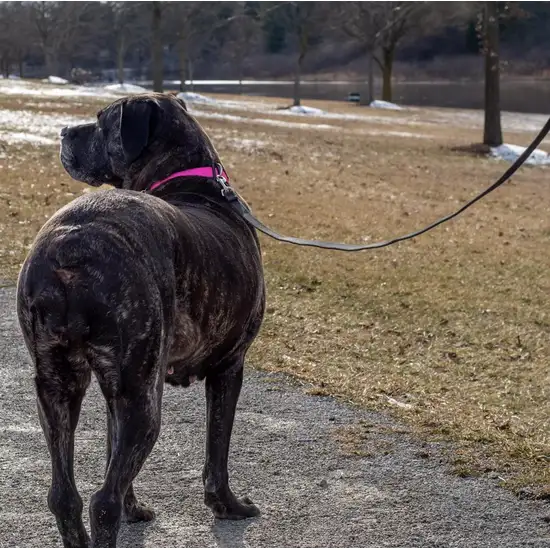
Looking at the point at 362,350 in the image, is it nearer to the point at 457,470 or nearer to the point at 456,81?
the point at 457,470

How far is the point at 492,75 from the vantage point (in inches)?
1090

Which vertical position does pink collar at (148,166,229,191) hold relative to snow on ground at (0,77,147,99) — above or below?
below

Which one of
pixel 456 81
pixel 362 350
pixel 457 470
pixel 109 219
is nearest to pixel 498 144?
pixel 362 350

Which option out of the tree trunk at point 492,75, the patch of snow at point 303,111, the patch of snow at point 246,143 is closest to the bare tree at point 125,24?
the patch of snow at point 303,111

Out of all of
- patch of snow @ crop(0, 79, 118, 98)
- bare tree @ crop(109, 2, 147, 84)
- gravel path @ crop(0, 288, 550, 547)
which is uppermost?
bare tree @ crop(109, 2, 147, 84)

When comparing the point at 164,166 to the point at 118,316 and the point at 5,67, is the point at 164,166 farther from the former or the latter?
the point at 5,67

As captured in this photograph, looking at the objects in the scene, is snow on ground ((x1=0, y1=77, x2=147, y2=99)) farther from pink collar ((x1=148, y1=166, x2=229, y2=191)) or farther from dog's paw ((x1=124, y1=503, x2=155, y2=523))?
dog's paw ((x1=124, y1=503, x2=155, y2=523))

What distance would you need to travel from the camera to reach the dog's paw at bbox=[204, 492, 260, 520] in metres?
4.39

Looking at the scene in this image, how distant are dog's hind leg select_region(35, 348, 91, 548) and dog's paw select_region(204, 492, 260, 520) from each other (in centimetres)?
106

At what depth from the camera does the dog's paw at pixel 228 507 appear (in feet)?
14.4

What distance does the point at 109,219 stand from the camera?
3328 mm

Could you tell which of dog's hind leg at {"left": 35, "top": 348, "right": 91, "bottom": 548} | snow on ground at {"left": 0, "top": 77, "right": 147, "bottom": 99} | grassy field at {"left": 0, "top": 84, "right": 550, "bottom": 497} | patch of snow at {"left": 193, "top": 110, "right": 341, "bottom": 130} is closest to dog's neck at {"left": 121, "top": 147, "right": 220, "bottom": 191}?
dog's hind leg at {"left": 35, "top": 348, "right": 91, "bottom": 548}

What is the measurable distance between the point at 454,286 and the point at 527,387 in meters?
3.44

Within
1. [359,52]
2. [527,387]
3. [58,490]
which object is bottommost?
[527,387]
